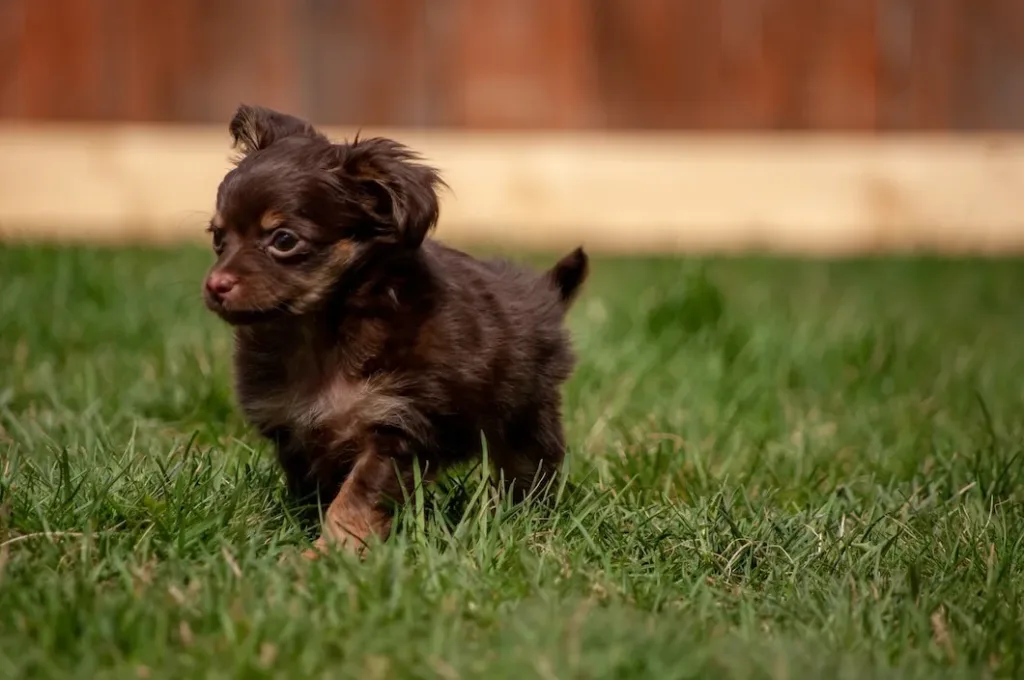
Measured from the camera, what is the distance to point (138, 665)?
6.75 ft

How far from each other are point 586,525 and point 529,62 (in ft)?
17.3

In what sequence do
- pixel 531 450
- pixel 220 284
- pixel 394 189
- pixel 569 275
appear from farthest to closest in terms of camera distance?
pixel 569 275
pixel 531 450
pixel 394 189
pixel 220 284

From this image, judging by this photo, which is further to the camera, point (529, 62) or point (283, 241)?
point (529, 62)

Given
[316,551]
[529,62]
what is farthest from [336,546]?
[529,62]

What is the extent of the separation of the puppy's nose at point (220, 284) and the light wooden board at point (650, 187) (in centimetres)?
452

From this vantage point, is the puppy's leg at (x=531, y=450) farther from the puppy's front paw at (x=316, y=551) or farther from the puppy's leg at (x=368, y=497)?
the puppy's front paw at (x=316, y=551)

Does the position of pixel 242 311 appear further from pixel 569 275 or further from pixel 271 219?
pixel 569 275

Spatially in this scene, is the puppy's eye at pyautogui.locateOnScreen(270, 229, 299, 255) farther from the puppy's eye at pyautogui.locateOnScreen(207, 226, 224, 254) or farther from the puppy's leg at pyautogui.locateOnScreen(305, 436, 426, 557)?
the puppy's leg at pyautogui.locateOnScreen(305, 436, 426, 557)

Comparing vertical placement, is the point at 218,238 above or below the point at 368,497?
above

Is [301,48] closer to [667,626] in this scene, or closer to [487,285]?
[487,285]

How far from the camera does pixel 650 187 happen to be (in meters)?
7.62

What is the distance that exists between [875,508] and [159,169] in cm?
520

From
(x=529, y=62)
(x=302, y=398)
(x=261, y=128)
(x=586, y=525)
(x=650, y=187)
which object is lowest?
(x=586, y=525)

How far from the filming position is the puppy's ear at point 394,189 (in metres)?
2.79
